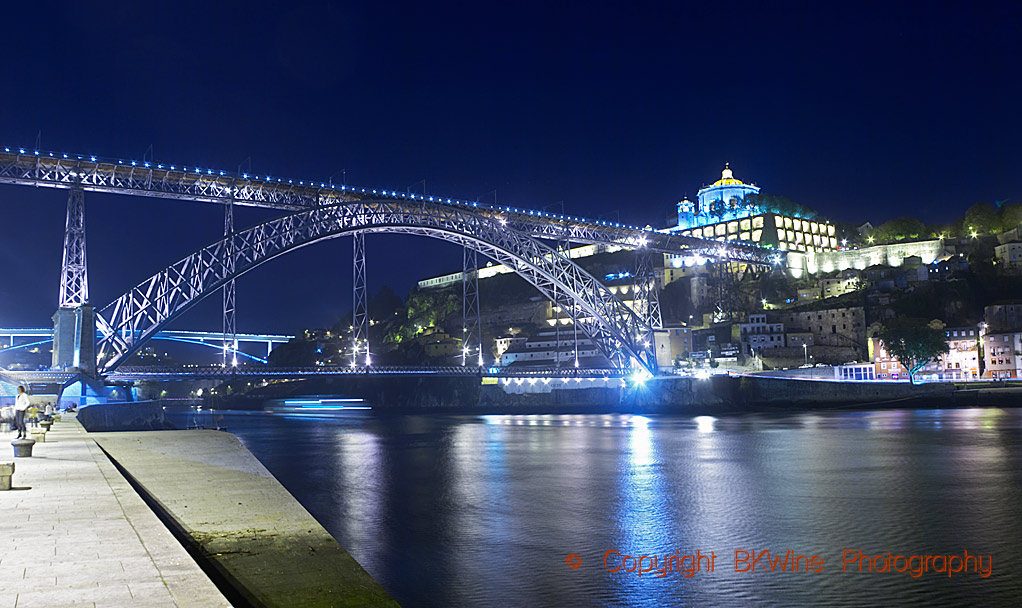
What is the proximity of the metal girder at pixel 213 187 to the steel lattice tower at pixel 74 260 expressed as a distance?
58.5 inches

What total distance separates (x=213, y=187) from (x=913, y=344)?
4977 cm

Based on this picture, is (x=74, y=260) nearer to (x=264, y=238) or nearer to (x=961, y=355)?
(x=264, y=238)

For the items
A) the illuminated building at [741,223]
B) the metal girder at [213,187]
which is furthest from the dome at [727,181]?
the metal girder at [213,187]

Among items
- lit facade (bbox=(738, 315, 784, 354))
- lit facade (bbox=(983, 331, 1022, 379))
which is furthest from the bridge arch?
lit facade (bbox=(983, 331, 1022, 379))

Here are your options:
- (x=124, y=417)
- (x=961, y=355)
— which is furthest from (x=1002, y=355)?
(x=124, y=417)

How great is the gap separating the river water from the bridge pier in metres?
9.28

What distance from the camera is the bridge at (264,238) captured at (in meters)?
33.2

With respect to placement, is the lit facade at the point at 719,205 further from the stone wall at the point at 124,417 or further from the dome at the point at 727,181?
the stone wall at the point at 124,417

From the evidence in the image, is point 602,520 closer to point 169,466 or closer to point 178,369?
point 169,466

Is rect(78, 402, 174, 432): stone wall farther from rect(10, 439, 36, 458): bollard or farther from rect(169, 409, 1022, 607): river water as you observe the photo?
rect(10, 439, 36, 458): bollard

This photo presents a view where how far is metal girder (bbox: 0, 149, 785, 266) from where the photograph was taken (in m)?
33.3

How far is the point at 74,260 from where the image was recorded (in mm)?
32469

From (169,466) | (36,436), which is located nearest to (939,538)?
(169,466)

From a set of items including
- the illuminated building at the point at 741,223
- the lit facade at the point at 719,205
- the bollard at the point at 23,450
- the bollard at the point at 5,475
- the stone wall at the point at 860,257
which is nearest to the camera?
the bollard at the point at 5,475
